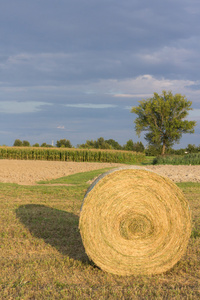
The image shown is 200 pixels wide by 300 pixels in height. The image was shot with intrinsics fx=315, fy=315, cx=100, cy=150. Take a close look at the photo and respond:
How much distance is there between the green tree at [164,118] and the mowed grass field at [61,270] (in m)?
40.8

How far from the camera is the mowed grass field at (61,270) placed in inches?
171

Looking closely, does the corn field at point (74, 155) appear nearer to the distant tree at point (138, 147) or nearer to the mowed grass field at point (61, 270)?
the distant tree at point (138, 147)

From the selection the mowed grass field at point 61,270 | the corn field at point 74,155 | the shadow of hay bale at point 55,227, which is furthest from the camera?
the corn field at point 74,155

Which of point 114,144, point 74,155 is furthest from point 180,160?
point 114,144

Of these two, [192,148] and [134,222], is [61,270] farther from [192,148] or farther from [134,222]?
[192,148]

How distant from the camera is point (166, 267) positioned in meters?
5.13

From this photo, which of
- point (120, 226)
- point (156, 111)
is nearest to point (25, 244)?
point (120, 226)

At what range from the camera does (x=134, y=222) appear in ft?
16.8

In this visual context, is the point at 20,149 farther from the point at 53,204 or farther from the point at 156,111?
the point at 53,204

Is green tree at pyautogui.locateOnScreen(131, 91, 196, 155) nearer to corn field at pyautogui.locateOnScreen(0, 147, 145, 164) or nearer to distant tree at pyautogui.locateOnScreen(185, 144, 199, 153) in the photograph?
distant tree at pyautogui.locateOnScreen(185, 144, 199, 153)

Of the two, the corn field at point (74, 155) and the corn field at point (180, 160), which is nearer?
the corn field at point (180, 160)

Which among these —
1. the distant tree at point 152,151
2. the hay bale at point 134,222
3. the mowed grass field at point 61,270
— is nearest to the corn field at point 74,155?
the distant tree at point 152,151

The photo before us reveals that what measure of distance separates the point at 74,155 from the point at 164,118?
686 inches

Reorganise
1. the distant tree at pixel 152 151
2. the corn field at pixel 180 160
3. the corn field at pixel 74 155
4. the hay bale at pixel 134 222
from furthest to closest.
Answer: the distant tree at pixel 152 151 < the corn field at pixel 74 155 < the corn field at pixel 180 160 < the hay bale at pixel 134 222
